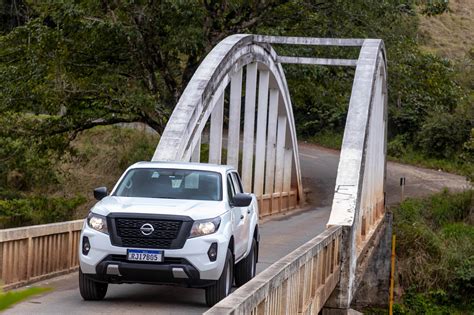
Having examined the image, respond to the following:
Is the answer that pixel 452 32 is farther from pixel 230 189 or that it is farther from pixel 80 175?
pixel 230 189

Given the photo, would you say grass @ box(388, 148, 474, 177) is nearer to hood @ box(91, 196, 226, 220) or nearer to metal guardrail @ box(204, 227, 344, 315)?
metal guardrail @ box(204, 227, 344, 315)

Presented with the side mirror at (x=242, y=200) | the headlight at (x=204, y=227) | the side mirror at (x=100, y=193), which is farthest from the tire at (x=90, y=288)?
the side mirror at (x=242, y=200)

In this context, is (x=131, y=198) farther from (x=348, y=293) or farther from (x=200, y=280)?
(x=348, y=293)

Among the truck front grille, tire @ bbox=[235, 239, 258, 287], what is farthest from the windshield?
tire @ bbox=[235, 239, 258, 287]

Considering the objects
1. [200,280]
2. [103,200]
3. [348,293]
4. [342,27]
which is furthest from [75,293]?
A: [342,27]

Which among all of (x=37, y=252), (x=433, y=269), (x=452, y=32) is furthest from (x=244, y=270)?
(x=452, y=32)

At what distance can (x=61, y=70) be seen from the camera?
2719cm

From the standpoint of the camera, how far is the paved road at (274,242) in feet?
31.8

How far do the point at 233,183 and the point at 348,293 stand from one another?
432cm

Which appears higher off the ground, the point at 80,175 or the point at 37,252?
the point at 37,252

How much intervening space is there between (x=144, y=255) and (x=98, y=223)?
0.70 meters

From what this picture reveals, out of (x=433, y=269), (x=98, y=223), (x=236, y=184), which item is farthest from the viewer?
(x=433, y=269)

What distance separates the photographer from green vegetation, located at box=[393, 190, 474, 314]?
30859 millimetres

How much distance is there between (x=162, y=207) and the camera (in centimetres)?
996
